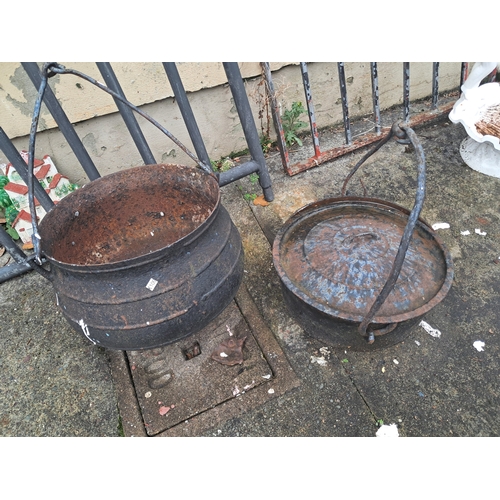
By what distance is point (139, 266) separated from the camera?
5.73ft

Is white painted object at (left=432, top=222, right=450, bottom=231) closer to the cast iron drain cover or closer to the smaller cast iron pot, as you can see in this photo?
the smaller cast iron pot

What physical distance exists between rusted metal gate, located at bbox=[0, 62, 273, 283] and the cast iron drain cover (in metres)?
0.98

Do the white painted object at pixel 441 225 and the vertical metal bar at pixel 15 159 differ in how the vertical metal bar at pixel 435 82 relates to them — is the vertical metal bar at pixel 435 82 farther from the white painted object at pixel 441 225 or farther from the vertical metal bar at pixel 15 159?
the vertical metal bar at pixel 15 159

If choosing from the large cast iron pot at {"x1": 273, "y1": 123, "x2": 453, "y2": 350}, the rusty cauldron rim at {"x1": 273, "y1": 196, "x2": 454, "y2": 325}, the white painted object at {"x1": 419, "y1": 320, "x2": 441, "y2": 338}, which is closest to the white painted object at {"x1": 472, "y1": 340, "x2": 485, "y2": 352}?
the white painted object at {"x1": 419, "y1": 320, "x2": 441, "y2": 338}

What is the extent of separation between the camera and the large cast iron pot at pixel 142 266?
1.82 meters

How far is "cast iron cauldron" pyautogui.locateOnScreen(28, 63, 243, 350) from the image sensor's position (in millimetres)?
1816

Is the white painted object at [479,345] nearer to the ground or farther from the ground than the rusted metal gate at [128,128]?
nearer to the ground

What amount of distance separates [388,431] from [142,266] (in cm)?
153

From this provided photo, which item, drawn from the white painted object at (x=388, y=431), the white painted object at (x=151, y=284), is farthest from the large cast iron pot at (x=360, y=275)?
the white painted object at (x=151, y=284)

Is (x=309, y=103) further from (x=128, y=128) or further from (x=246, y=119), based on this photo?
(x=128, y=128)

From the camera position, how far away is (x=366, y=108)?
13.0 ft

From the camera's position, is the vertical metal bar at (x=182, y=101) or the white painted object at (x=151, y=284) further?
the vertical metal bar at (x=182, y=101)

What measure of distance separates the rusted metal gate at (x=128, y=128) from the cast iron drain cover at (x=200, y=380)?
38.5 inches

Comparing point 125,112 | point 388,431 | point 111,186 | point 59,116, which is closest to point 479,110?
point 388,431
